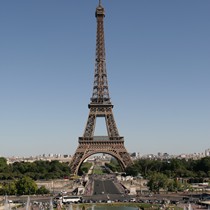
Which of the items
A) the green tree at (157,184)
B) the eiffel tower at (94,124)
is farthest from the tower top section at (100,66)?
the green tree at (157,184)

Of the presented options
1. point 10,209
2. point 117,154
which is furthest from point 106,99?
point 10,209

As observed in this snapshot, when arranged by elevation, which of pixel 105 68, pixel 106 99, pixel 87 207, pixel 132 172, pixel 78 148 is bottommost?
pixel 87 207

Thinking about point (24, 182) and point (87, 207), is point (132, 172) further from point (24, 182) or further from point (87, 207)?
point (87, 207)

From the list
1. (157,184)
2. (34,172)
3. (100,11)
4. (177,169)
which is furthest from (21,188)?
(100,11)

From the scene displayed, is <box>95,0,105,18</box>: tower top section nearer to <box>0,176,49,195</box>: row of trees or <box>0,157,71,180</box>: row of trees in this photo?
<box>0,157,71,180</box>: row of trees

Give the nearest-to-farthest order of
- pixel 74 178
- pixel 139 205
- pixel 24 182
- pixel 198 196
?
pixel 139 205 → pixel 198 196 → pixel 24 182 → pixel 74 178

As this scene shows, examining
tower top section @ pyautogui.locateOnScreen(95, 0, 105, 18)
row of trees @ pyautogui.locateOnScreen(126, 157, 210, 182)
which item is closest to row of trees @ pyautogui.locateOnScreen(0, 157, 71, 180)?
row of trees @ pyautogui.locateOnScreen(126, 157, 210, 182)

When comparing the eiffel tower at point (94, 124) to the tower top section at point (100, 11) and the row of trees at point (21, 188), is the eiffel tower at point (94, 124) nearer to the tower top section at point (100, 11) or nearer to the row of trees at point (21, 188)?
the tower top section at point (100, 11)

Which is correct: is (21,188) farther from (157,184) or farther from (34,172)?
(34,172)
